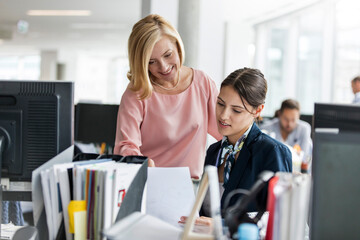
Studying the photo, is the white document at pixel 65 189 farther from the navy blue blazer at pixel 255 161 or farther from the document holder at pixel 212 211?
the navy blue blazer at pixel 255 161

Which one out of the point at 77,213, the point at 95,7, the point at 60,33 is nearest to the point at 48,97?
the point at 77,213

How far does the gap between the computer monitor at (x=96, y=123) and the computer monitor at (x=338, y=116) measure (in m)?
2.21

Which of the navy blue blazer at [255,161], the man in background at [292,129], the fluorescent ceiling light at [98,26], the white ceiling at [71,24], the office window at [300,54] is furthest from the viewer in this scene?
the fluorescent ceiling light at [98,26]

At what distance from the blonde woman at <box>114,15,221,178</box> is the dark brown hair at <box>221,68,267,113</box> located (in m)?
0.24

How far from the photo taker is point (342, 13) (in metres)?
7.26

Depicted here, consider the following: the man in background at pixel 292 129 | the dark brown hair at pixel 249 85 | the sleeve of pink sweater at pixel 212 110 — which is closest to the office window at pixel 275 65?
the man in background at pixel 292 129

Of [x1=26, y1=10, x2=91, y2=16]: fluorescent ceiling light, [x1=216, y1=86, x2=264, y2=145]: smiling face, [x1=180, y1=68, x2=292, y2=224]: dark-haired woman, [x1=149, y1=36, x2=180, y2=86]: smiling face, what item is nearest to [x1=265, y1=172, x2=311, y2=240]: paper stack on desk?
[x1=180, y1=68, x2=292, y2=224]: dark-haired woman

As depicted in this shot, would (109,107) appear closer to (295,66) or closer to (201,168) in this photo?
(201,168)

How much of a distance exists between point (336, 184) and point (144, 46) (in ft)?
→ 3.55

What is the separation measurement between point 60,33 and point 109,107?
417 inches

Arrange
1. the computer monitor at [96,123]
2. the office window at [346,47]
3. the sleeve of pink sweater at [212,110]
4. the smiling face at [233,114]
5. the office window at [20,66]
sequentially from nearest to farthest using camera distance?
the smiling face at [233,114], the sleeve of pink sweater at [212,110], the computer monitor at [96,123], the office window at [346,47], the office window at [20,66]

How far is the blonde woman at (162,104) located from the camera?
6.43ft

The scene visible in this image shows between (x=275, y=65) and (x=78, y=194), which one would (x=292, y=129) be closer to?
(x=78, y=194)

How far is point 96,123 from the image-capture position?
3.64m
